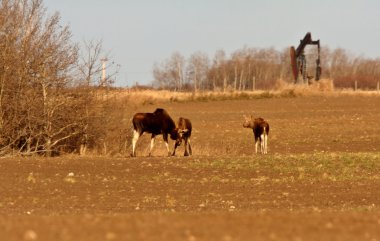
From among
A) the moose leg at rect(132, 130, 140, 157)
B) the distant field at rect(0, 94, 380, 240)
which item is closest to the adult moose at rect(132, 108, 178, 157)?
the moose leg at rect(132, 130, 140, 157)

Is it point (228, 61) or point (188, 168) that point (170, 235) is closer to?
point (188, 168)

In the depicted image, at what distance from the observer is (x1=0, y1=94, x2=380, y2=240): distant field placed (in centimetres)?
1144

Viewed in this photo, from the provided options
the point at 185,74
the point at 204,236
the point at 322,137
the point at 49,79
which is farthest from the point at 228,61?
the point at 204,236

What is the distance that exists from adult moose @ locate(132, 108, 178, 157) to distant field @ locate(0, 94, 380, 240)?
1.22 m

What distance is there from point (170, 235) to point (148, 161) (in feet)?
63.5

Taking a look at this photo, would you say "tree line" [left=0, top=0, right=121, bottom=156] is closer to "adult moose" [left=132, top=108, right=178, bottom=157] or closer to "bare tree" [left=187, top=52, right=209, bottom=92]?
"adult moose" [left=132, top=108, right=178, bottom=157]

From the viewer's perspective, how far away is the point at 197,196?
21.7m

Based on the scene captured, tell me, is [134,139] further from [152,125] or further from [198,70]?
[198,70]

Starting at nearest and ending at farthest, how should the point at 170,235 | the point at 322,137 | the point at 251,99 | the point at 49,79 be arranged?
1. the point at 170,235
2. the point at 49,79
3. the point at 322,137
4. the point at 251,99

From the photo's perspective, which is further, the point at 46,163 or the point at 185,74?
the point at 185,74

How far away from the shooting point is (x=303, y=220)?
1280 centimetres

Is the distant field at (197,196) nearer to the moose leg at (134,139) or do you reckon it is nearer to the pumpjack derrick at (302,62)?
the moose leg at (134,139)

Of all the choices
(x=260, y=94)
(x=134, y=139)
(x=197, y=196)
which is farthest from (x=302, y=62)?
(x=197, y=196)

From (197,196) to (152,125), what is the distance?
45.9 ft
